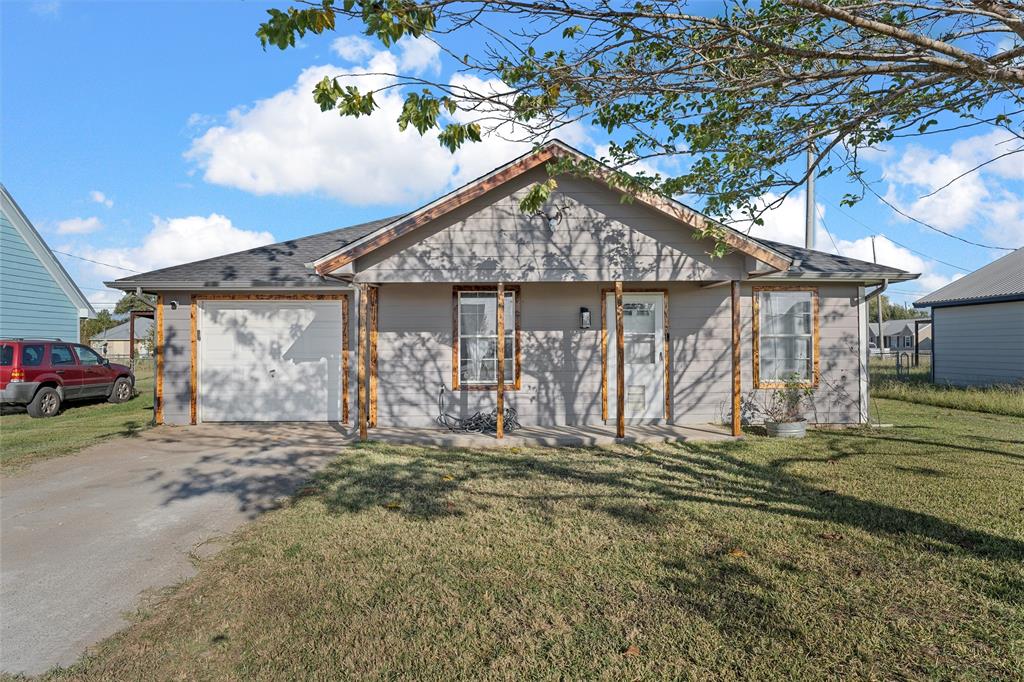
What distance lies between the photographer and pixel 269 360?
10.8 meters

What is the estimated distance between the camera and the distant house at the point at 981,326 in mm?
16578

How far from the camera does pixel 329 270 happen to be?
27.8 ft

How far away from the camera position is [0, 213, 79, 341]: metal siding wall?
16.5 m

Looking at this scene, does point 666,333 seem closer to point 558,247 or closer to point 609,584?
point 558,247

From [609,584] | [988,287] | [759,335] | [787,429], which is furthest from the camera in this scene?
[988,287]

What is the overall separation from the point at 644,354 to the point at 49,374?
516 inches

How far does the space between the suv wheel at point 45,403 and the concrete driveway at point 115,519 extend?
5145 mm

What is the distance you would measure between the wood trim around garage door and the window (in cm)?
787

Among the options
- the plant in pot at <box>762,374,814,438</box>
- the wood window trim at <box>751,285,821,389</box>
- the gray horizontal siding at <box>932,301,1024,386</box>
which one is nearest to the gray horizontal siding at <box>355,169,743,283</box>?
the wood window trim at <box>751,285,821,389</box>

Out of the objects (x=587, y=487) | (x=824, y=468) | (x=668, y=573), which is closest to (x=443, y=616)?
(x=668, y=573)

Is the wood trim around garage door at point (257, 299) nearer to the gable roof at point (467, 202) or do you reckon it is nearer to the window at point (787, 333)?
the gable roof at point (467, 202)

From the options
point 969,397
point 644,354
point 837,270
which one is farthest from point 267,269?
point 969,397

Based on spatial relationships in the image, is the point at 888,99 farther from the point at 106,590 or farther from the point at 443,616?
the point at 106,590

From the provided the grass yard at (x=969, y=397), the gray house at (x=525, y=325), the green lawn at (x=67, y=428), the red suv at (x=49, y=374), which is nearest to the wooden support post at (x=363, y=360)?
the gray house at (x=525, y=325)
